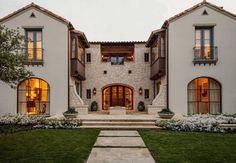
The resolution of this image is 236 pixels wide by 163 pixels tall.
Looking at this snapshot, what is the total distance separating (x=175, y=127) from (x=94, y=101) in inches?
395

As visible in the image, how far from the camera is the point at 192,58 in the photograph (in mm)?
15055

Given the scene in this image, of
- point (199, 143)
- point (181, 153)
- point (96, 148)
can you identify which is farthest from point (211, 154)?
point (96, 148)

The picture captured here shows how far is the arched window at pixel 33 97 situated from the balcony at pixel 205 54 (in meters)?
10.2

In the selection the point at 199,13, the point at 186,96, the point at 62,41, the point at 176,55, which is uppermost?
the point at 199,13

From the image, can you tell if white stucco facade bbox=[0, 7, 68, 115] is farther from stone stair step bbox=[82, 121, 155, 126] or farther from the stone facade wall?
the stone facade wall

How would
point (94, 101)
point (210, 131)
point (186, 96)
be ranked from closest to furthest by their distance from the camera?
point (210, 131) → point (186, 96) → point (94, 101)

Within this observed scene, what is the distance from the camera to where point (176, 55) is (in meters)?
15.1

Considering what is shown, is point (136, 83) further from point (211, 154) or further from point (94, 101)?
point (211, 154)

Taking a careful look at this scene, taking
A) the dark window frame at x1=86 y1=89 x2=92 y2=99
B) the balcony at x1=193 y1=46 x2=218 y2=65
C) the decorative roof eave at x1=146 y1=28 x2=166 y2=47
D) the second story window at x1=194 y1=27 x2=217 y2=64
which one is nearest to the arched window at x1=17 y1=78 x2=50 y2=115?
the dark window frame at x1=86 y1=89 x2=92 y2=99

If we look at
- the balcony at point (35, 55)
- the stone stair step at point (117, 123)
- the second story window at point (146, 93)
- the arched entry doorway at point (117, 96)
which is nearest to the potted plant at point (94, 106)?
the arched entry doorway at point (117, 96)

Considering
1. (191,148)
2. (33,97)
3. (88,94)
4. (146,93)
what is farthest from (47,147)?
(146,93)

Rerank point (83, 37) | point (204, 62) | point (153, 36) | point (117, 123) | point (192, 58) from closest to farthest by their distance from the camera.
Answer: point (117, 123) < point (204, 62) < point (192, 58) < point (153, 36) < point (83, 37)

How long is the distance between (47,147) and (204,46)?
12076 millimetres

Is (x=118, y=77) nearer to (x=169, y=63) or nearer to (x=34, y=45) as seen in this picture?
(x=169, y=63)
